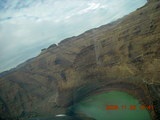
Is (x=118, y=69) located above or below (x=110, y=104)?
above

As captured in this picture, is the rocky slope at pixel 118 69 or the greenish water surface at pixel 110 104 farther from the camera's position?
the rocky slope at pixel 118 69

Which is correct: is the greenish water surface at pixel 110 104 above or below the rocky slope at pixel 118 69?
below

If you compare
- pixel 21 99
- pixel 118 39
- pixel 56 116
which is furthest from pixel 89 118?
pixel 21 99

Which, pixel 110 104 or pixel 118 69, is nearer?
pixel 110 104

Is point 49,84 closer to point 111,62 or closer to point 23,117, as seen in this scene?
point 23,117

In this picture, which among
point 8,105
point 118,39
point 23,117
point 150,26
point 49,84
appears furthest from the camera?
point 49,84

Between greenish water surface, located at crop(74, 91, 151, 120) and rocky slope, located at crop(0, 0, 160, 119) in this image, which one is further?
rocky slope, located at crop(0, 0, 160, 119)

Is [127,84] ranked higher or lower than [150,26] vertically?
lower

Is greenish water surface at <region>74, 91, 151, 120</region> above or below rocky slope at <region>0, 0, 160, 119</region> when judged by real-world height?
below
